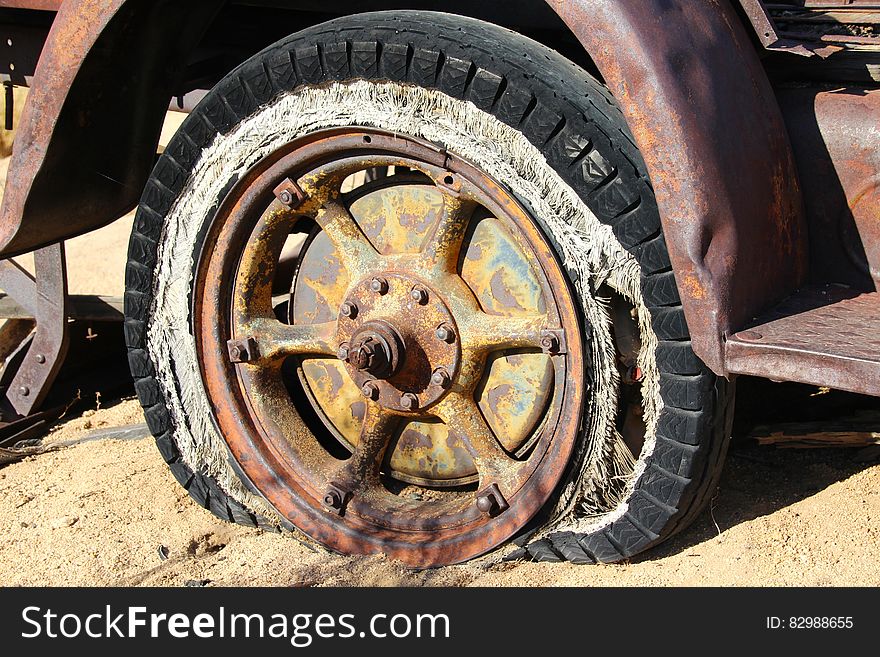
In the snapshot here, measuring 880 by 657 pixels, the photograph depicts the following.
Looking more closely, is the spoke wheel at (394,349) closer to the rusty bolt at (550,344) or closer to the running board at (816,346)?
the rusty bolt at (550,344)

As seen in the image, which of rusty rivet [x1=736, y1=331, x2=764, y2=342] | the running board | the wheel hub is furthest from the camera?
the wheel hub

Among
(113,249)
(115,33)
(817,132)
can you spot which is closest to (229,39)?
(115,33)

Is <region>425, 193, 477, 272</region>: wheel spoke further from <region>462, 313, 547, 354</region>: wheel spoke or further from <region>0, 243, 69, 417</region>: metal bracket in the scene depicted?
<region>0, 243, 69, 417</region>: metal bracket

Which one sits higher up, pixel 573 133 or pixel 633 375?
pixel 573 133

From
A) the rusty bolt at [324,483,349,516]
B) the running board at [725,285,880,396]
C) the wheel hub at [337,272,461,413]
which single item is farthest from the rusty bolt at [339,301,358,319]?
the running board at [725,285,880,396]

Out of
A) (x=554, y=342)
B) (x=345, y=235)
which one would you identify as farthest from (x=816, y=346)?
(x=345, y=235)

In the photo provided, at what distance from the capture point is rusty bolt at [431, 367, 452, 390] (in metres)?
2.20

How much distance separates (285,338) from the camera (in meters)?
2.42

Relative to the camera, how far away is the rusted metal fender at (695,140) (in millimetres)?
1731

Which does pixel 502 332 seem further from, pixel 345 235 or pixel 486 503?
pixel 345 235

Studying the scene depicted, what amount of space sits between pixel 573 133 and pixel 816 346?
600 mm

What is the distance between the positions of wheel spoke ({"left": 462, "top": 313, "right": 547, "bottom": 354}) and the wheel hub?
41mm

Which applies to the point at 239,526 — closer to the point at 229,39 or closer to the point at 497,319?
the point at 497,319

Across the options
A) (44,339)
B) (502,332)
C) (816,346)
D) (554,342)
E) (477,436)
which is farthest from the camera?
(44,339)
